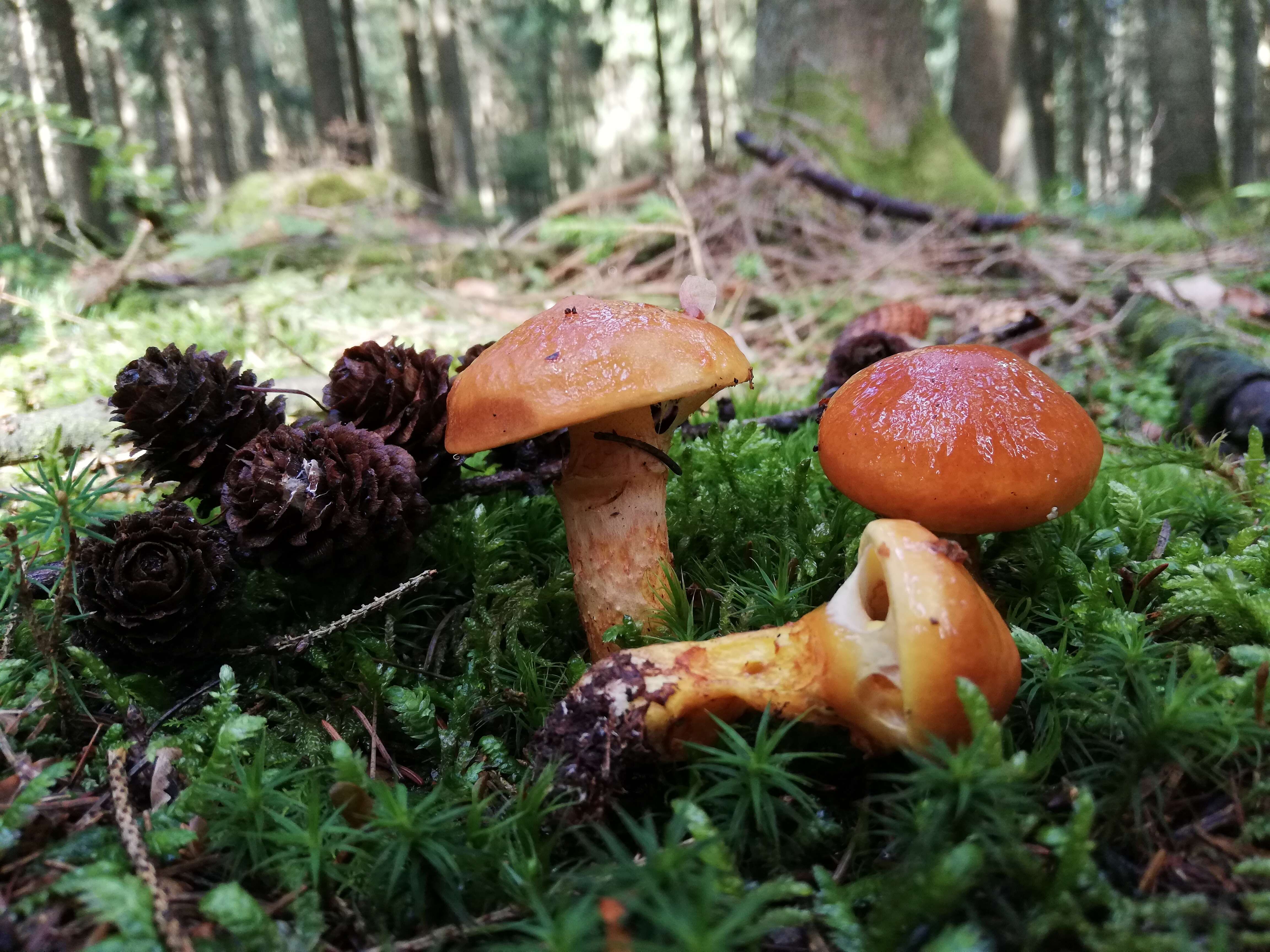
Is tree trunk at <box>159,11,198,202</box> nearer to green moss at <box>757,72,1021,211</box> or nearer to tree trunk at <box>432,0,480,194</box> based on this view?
tree trunk at <box>432,0,480,194</box>

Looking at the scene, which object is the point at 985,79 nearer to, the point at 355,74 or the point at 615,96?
the point at 355,74

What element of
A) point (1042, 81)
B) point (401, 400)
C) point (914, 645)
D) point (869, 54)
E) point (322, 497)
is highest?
point (1042, 81)

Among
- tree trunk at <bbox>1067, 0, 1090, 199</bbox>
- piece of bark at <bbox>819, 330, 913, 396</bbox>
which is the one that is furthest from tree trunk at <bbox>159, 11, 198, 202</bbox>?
tree trunk at <bbox>1067, 0, 1090, 199</bbox>

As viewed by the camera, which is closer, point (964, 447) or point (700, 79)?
point (964, 447)

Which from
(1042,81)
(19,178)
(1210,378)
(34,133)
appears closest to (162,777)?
(1210,378)

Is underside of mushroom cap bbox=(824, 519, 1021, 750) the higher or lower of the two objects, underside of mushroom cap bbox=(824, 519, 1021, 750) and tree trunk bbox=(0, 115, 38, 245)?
the lower

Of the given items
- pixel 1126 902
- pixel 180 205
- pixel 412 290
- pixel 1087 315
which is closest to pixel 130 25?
pixel 180 205
